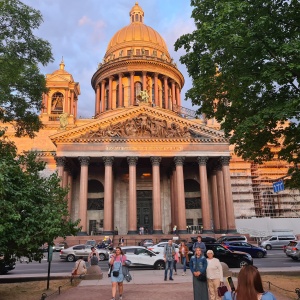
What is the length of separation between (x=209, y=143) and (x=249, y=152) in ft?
87.9

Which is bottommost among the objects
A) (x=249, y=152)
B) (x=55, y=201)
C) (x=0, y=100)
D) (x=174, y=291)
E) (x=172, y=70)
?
(x=174, y=291)

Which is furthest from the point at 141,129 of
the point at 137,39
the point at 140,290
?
the point at 137,39

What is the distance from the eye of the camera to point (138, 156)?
42.8 m

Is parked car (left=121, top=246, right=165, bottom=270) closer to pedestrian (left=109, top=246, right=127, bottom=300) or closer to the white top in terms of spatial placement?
pedestrian (left=109, top=246, right=127, bottom=300)

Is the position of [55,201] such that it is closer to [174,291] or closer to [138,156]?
[174,291]

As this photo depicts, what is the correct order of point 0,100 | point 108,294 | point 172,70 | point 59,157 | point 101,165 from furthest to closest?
point 172,70 → point 101,165 → point 59,157 → point 0,100 → point 108,294

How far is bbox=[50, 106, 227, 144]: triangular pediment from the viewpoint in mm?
43375

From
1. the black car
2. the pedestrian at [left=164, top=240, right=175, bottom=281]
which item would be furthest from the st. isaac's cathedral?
the pedestrian at [left=164, top=240, right=175, bottom=281]

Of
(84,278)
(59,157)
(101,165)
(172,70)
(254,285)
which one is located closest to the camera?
(254,285)

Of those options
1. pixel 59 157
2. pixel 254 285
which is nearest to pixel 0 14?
pixel 254 285

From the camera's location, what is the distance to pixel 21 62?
15.8 m

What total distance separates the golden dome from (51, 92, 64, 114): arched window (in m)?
18.0

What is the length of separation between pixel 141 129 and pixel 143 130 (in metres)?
0.29

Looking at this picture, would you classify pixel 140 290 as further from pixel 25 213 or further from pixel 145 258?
pixel 145 258
